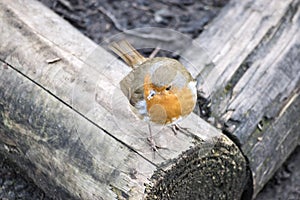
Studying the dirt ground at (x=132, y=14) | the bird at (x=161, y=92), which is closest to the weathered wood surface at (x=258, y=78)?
the bird at (x=161, y=92)

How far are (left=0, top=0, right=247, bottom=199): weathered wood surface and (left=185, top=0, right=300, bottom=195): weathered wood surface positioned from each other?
18 cm

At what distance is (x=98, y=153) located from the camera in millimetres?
2154

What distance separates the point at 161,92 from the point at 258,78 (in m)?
0.86

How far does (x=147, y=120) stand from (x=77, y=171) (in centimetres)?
35

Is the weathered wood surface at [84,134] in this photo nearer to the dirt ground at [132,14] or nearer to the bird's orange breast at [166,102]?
the bird's orange breast at [166,102]

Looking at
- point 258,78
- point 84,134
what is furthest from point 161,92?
point 258,78

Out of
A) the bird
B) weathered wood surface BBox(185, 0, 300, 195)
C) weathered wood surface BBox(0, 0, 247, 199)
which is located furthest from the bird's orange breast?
weathered wood surface BBox(185, 0, 300, 195)

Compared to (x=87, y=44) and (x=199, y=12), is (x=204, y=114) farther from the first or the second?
(x=199, y=12)

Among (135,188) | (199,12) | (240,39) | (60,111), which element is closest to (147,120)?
(135,188)

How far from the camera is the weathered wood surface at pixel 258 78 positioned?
2.57 m

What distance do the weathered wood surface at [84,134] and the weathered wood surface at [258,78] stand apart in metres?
0.18

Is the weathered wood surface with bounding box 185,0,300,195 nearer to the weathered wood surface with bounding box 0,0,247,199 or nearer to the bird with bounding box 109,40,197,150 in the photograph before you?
the weathered wood surface with bounding box 0,0,247,199

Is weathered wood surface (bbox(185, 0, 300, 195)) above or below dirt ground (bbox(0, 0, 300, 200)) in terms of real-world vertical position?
above

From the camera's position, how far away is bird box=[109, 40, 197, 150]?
1.97m
